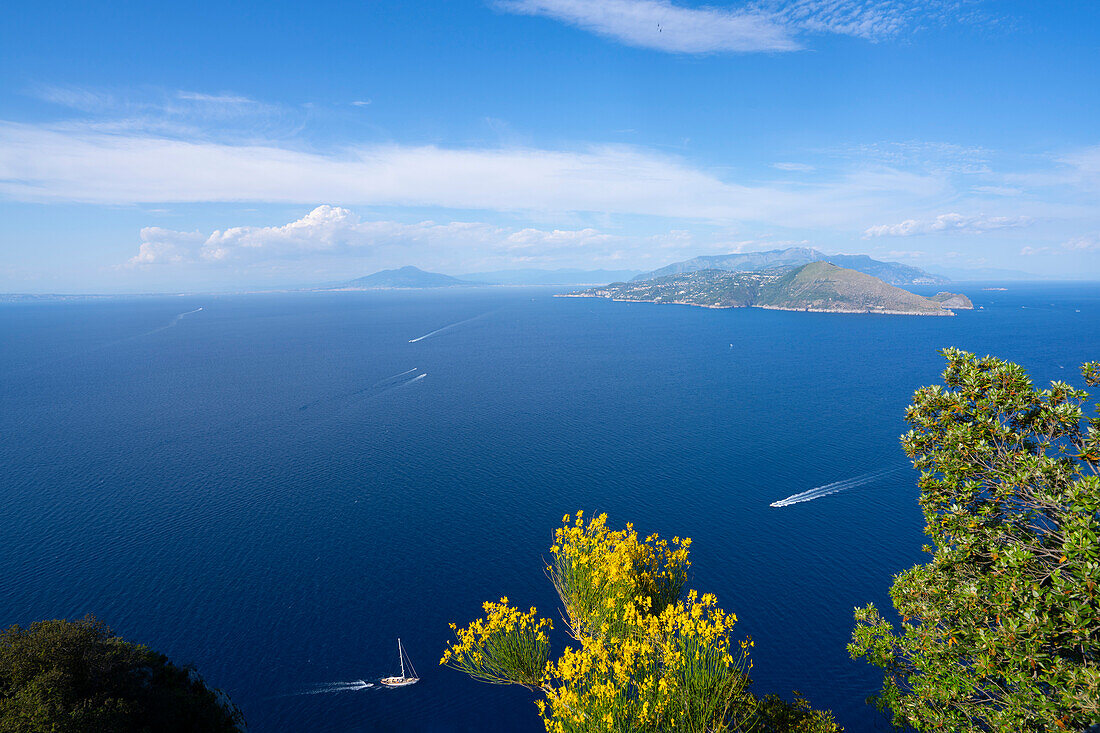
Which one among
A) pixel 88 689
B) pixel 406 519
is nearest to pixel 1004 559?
pixel 88 689

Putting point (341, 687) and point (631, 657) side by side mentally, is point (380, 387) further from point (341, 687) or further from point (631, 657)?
point (631, 657)

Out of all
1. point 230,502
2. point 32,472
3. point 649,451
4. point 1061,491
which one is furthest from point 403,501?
point 1061,491

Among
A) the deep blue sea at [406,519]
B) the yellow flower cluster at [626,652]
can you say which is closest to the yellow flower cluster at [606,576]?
the yellow flower cluster at [626,652]

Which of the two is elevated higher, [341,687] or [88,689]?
[88,689]

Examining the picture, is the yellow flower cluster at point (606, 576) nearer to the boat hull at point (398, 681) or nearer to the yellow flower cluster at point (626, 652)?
the yellow flower cluster at point (626, 652)

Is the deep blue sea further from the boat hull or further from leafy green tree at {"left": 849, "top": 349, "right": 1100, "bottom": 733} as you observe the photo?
leafy green tree at {"left": 849, "top": 349, "right": 1100, "bottom": 733}
